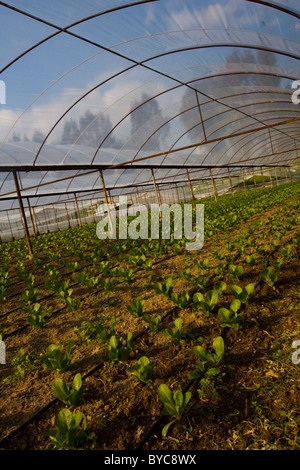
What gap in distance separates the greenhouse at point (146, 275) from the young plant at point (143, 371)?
17mm

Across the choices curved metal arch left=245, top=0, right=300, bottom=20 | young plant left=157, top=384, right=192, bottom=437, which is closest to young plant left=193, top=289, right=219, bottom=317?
young plant left=157, top=384, right=192, bottom=437

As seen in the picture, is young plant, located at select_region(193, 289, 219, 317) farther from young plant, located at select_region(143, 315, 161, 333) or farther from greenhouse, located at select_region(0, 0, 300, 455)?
young plant, located at select_region(143, 315, 161, 333)

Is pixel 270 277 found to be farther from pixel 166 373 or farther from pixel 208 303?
pixel 166 373

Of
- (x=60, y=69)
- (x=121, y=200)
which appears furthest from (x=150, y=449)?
(x=121, y=200)

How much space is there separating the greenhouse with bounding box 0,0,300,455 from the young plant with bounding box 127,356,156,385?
2 centimetres

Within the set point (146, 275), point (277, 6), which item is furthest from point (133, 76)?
point (146, 275)

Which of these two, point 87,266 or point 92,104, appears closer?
point 87,266

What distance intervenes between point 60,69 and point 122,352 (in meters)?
6.07

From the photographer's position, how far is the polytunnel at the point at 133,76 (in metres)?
4.34

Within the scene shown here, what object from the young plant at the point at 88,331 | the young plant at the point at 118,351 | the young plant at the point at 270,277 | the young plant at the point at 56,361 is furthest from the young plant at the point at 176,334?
the young plant at the point at 270,277

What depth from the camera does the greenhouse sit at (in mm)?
1825

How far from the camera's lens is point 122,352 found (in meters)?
2.43

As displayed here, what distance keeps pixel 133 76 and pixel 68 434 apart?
7.54m
